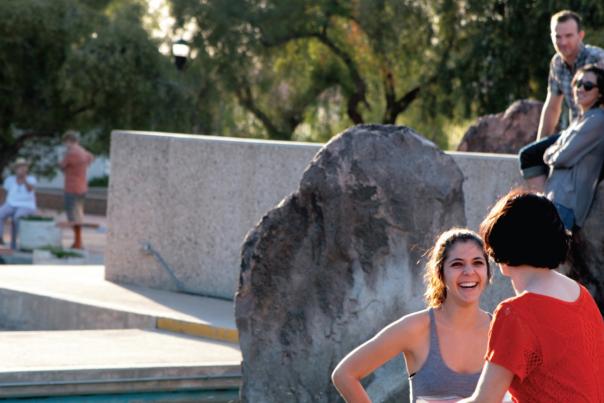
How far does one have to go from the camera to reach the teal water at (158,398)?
27.2 ft

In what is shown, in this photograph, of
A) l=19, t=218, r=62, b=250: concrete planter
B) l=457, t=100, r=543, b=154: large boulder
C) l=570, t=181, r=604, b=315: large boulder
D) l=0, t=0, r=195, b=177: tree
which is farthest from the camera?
l=0, t=0, r=195, b=177: tree

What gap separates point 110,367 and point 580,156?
2.88 m

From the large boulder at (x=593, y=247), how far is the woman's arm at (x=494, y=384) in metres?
4.79

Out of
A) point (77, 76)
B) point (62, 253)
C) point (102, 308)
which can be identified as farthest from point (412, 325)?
point (77, 76)

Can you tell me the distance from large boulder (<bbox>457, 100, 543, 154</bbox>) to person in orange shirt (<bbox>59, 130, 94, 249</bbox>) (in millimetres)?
9125

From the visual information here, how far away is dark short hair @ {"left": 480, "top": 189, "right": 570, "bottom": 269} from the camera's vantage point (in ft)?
11.5

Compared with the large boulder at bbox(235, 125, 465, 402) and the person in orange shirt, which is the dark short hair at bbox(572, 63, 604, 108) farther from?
the person in orange shirt

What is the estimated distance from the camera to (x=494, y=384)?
343cm

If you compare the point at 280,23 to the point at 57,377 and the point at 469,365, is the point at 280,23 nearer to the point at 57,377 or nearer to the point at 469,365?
the point at 57,377

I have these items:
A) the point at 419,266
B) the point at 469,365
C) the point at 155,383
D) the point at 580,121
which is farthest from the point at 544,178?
the point at 469,365

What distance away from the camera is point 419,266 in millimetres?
7836

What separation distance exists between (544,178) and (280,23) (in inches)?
1001

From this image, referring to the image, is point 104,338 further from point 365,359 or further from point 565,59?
point 365,359

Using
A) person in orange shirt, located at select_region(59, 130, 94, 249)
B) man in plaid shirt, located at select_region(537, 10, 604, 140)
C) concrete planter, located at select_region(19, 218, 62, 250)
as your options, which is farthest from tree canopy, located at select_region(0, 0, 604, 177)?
man in plaid shirt, located at select_region(537, 10, 604, 140)
